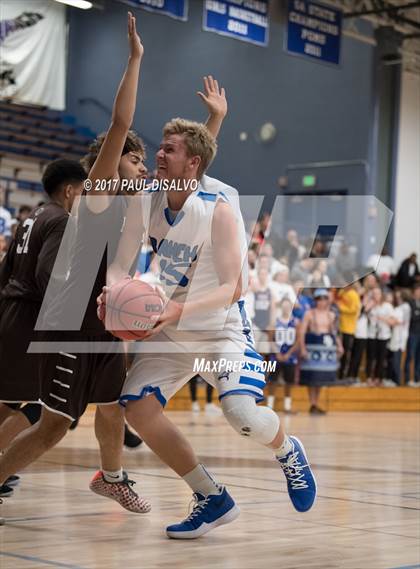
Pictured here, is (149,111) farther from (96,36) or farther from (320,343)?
(320,343)

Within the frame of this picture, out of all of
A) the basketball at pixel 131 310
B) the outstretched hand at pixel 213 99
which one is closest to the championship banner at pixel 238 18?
the outstretched hand at pixel 213 99

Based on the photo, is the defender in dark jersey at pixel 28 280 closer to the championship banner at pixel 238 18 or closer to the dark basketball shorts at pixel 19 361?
the dark basketball shorts at pixel 19 361

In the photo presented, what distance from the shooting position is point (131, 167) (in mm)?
4672

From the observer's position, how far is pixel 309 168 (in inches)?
887

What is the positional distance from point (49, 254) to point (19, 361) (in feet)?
1.93

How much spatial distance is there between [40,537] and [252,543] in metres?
0.93

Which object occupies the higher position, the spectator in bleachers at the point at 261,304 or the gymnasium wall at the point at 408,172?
the gymnasium wall at the point at 408,172

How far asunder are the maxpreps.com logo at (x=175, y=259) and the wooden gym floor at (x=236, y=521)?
1160mm

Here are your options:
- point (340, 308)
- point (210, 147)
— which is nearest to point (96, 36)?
point (340, 308)

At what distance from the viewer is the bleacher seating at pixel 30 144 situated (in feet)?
67.3

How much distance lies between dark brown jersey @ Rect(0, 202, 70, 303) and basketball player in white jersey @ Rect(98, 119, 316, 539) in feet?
1.93

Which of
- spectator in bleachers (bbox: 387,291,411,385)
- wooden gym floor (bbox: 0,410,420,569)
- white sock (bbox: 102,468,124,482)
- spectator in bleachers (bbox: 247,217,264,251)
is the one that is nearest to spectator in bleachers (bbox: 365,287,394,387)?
spectator in bleachers (bbox: 387,291,411,385)

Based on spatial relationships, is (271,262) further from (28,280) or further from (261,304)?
(28,280)

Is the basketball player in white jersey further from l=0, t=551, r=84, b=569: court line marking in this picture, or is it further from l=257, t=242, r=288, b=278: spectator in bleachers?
l=257, t=242, r=288, b=278: spectator in bleachers
